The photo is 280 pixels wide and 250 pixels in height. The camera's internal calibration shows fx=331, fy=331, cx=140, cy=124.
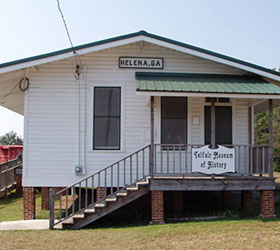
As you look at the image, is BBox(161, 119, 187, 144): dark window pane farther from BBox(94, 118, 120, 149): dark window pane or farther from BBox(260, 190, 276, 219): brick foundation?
BBox(260, 190, 276, 219): brick foundation

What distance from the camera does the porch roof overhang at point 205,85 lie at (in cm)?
898

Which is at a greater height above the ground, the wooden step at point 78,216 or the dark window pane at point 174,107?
the dark window pane at point 174,107

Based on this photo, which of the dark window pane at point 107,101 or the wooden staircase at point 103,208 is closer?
the wooden staircase at point 103,208

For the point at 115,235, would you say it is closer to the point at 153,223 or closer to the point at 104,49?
the point at 153,223

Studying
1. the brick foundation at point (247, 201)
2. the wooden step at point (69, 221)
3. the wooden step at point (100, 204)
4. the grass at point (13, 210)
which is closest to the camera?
the wooden step at point (69, 221)

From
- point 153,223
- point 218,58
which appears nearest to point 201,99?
point 218,58

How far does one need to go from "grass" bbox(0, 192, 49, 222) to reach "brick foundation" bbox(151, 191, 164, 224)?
3.93 metres

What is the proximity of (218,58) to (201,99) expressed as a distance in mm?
1459

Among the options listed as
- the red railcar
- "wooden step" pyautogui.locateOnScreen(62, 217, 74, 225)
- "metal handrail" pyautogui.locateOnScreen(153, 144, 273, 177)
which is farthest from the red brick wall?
the red railcar

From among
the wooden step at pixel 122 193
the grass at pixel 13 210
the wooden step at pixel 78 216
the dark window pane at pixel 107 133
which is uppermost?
the dark window pane at pixel 107 133

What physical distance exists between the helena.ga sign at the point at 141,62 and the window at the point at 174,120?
1.13 meters

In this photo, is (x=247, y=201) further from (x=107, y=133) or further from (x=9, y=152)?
(x=9, y=152)

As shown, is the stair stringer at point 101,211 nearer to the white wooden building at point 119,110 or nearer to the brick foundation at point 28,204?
the white wooden building at point 119,110

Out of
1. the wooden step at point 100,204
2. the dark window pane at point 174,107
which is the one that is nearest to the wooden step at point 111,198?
the wooden step at point 100,204
